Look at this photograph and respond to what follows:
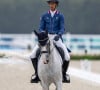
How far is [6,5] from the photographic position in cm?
5984

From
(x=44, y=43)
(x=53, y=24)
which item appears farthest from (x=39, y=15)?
(x=44, y=43)

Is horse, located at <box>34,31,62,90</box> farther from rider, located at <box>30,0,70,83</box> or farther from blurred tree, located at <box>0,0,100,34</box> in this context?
blurred tree, located at <box>0,0,100,34</box>

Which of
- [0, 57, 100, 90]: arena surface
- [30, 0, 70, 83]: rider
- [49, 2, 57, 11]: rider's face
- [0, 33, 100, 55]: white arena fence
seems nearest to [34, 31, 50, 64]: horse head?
[30, 0, 70, 83]: rider

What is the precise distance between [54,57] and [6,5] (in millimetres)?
47388

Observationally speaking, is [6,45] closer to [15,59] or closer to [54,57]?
[15,59]

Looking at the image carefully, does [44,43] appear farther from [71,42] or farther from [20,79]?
[71,42]

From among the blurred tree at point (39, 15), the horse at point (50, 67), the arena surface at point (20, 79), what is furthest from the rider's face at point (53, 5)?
the blurred tree at point (39, 15)

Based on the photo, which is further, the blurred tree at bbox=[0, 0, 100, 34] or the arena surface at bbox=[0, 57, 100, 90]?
the blurred tree at bbox=[0, 0, 100, 34]

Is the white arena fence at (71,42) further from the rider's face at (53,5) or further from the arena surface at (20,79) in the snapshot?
the rider's face at (53,5)

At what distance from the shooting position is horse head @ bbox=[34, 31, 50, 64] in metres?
12.1

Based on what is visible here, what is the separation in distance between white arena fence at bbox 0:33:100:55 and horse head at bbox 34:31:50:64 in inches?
954

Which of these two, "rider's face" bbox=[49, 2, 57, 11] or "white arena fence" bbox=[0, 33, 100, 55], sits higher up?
"rider's face" bbox=[49, 2, 57, 11]

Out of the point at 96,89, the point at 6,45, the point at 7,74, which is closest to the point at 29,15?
the point at 6,45

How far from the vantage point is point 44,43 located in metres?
12.2
